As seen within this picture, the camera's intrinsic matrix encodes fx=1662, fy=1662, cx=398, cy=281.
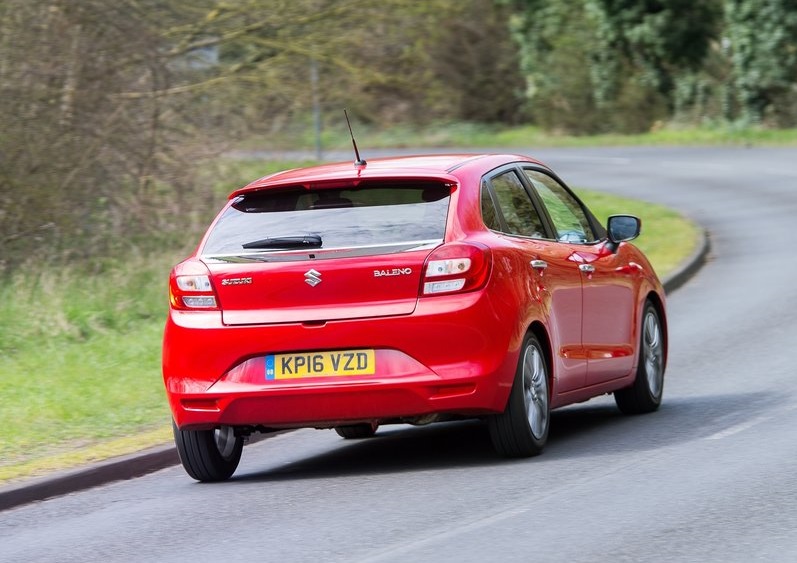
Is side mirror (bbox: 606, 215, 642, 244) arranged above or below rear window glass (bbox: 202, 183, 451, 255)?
below

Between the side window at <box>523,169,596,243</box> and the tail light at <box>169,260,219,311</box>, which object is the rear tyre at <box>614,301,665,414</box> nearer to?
the side window at <box>523,169,596,243</box>

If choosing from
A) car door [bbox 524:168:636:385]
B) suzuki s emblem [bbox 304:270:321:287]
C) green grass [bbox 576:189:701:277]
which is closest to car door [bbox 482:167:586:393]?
car door [bbox 524:168:636:385]

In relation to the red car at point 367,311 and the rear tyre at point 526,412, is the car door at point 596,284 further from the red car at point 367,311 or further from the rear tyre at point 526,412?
the rear tyre at point 526,412

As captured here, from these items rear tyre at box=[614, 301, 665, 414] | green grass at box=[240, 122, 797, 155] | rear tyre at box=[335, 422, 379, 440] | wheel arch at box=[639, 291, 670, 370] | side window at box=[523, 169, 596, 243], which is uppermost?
side window at box=[523, 169, 596, 243]

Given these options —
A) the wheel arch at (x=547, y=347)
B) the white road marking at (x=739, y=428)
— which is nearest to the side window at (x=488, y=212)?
the wheel arch at (x=547, y=347)

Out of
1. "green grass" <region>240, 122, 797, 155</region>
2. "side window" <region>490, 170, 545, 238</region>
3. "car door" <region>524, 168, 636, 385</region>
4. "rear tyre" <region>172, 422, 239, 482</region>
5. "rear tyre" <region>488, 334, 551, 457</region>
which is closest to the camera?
"rear tyre" <region>488, 334, 551, 457</region>

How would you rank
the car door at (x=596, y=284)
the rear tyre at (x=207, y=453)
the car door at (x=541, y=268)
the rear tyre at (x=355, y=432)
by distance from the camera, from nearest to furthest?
1. the car door at (x=541, y=268)
2. the rear tyre at (x=207, y=453)
3. the car door at (x=596, y=284)
4. the rear tyre at (x=355, y=432)

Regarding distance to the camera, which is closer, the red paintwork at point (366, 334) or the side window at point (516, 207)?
the red paintwork at point (366, 334)

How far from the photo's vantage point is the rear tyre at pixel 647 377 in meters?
10.5

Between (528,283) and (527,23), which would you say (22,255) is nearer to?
(528,283)

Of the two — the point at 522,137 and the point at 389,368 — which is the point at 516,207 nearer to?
the point at 389,368

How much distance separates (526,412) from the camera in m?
8.65

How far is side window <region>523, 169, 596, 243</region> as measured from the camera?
32.0 feet

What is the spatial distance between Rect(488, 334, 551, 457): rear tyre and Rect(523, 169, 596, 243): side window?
1067 mm
